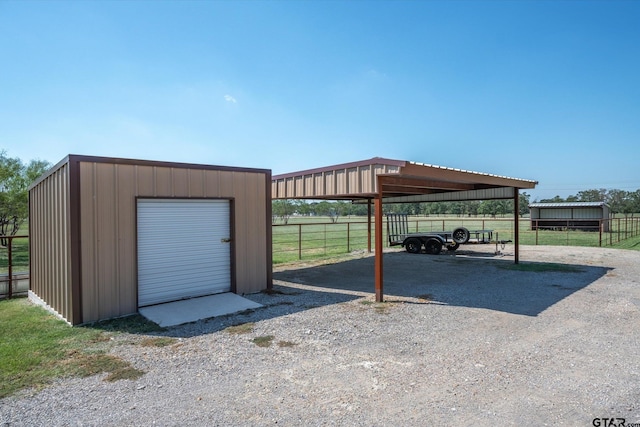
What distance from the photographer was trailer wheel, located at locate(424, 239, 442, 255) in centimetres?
1498

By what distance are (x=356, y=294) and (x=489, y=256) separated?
8.54 m

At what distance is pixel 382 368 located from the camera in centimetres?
400

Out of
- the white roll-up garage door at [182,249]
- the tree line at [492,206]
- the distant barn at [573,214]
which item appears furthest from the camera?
the tree line at [492,206]

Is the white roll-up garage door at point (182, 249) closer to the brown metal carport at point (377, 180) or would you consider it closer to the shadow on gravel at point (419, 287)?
the shadow on gravel at point (419, 287)

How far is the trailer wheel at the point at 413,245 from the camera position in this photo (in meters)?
15.5

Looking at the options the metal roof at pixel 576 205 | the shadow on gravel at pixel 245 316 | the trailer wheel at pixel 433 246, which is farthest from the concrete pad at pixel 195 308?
the metal roof at pixel 576 205

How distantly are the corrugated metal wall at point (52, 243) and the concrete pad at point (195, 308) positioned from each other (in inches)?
47.0

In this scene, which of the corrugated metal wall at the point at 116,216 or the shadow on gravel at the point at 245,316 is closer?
the shadow on gravel at the point at 245,316

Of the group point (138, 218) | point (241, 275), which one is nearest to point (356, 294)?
point (241, 275)

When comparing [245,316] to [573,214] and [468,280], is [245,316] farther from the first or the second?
[573,214]

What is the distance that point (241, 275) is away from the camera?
7.53m

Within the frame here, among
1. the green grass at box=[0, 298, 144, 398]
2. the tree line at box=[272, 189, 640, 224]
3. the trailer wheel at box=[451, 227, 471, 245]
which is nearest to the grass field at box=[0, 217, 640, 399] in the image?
the green grass at box=[0, 298, 144, 398]

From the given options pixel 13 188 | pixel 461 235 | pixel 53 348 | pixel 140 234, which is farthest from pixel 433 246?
pixel 13 188

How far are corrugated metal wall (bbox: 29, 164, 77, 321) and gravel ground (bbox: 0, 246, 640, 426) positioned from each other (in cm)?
168
